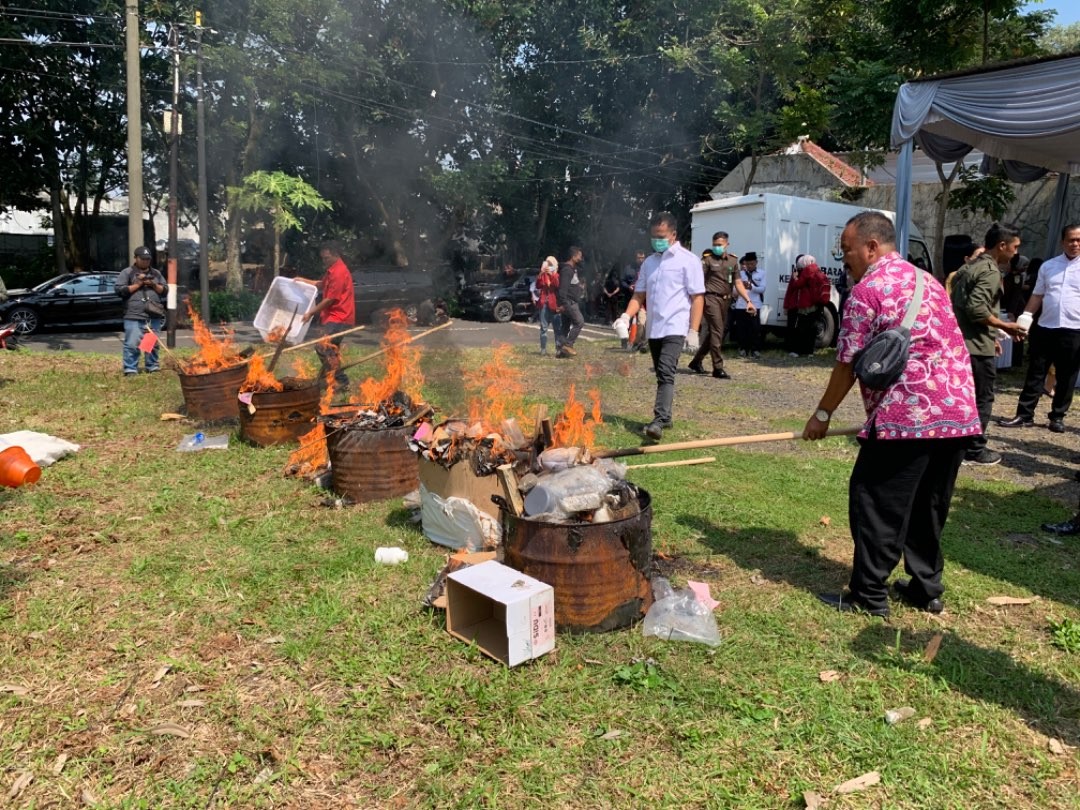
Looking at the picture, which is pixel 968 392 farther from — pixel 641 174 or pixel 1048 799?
pixel 641 174

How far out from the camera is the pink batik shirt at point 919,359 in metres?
3.35

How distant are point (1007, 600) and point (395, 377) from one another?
452cm

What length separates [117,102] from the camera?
2356 cm

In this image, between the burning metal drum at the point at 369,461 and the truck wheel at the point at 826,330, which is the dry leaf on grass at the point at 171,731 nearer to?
the burning metal drum at the point at 369,461

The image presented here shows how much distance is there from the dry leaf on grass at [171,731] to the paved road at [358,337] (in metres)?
10.7

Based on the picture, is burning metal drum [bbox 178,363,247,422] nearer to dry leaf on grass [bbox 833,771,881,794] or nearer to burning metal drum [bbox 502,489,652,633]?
burning metal drum [bbox 502,489,652,633]

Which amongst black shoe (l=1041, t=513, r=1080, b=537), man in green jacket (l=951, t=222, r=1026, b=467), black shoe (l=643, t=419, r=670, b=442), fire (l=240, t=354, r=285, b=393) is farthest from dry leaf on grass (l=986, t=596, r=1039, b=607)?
fire (l=240, t=354, r=285, b=393)

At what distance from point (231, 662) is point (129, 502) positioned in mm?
2661

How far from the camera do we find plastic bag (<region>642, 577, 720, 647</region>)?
11.1 feet

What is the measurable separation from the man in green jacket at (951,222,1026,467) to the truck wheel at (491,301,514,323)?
17.1m

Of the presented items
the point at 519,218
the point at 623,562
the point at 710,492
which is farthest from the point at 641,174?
the point at 623,562

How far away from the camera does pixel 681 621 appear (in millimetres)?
3432

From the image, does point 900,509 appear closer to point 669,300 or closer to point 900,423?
point 900,423

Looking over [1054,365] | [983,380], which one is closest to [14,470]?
[983,380]
